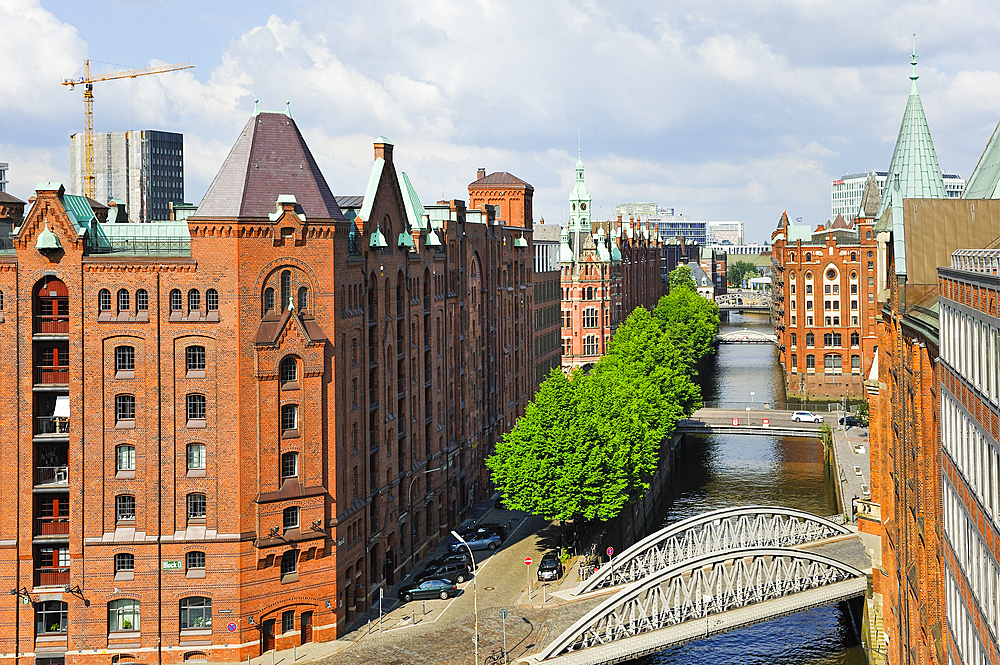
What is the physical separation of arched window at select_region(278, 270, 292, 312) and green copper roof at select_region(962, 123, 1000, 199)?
3773 centimetres

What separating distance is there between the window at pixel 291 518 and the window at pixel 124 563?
28.5ft

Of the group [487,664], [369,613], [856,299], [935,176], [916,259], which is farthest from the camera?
[856,299]

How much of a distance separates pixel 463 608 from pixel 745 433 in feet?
229

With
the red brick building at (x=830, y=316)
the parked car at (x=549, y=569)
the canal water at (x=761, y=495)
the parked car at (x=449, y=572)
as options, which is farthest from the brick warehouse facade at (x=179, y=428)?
the red brick building at (x=830, y=316)

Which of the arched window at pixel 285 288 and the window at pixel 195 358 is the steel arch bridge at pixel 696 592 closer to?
the arched window at pixel 285 288

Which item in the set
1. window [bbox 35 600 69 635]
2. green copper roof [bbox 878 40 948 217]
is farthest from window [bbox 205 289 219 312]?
green copper roof [bbox 878 40 948 217]

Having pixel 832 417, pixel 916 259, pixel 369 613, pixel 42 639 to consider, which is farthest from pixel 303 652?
pixel 832 417

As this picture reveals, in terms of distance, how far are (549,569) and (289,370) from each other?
24.7 m

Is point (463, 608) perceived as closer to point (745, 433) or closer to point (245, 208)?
point (245, 208)

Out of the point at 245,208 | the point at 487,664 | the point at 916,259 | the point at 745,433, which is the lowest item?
the point at 487,664

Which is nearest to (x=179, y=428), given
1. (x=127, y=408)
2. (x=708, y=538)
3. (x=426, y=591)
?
(x=127, y=408)

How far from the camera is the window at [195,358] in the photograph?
64875 millimetres

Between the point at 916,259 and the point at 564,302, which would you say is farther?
the point at 564,302

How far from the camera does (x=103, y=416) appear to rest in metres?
64.3
